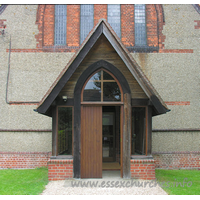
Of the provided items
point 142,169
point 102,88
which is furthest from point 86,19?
point 142,169

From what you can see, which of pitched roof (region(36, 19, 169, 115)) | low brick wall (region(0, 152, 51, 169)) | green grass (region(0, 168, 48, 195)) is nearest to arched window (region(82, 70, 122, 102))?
pitched roof (region(36, 19, 169, 115))

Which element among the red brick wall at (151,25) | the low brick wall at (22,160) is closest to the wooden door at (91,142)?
the low brick wall at (22,160)

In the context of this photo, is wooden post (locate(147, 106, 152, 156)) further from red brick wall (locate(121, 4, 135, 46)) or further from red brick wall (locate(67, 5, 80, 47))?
red brick wall (locate(67, 5, 80, 47))

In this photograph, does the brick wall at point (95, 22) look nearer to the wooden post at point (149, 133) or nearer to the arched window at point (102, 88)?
the arched window at point (102, 88)

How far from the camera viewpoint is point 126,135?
7117mm

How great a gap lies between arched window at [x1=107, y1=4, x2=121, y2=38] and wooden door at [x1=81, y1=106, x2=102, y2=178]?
17.0ft

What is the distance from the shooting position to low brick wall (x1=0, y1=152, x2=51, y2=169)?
984 cm

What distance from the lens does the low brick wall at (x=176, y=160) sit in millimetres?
9875

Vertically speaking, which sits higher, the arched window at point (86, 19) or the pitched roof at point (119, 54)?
the arched window at point (86, 19)

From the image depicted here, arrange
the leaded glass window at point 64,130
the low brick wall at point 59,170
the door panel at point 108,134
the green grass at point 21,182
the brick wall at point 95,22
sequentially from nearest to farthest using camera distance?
the green grass at point 21,182 < the low brick wall at point 59,170 < the leaded glass window at point 64,130 < the brick wall at point 95,22 < the door panel at point 108,134

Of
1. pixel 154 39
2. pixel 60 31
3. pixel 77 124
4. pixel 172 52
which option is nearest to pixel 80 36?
pixel 60 31

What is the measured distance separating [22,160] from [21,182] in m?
2.79

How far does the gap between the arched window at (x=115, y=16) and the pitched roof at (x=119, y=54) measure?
4050 mm

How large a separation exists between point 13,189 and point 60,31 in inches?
287
